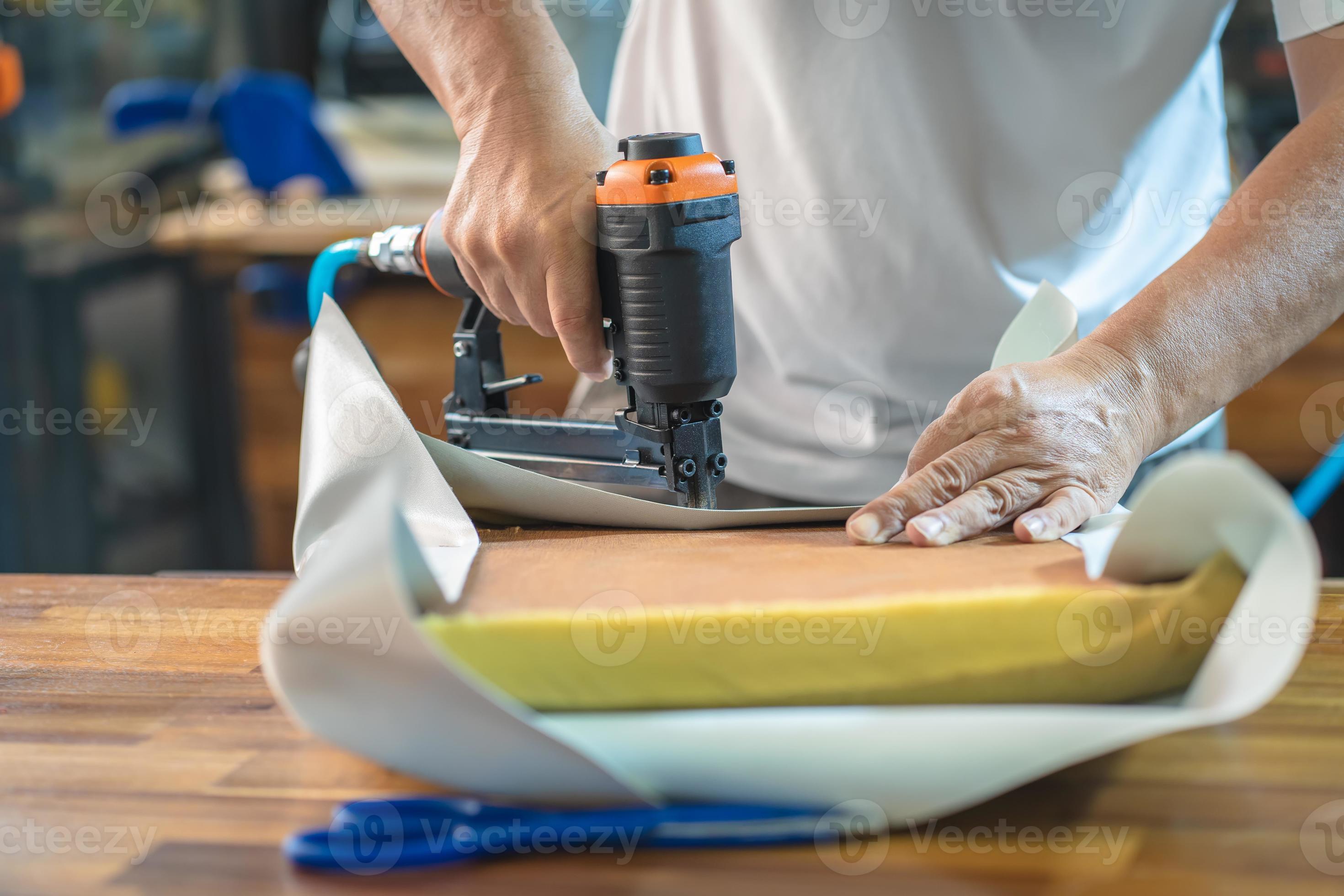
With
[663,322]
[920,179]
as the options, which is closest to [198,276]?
[920,179]

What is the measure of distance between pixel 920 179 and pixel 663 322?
421mm

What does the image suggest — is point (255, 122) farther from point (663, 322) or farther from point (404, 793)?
point (404, 793)

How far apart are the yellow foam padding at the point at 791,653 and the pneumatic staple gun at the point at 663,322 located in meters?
0.34

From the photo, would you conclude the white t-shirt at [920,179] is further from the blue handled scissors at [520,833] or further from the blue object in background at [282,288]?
the blue object in background at [282,288]

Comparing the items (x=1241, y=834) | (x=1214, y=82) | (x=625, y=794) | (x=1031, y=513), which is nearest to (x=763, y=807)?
(x=625, y=794)

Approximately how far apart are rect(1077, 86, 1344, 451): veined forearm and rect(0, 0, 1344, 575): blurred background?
1.70 m

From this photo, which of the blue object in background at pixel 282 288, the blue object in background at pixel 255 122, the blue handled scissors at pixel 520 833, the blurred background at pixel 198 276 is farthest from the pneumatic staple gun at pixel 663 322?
the blue object in background at pixel 255 122

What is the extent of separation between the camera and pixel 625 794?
0.57 meters

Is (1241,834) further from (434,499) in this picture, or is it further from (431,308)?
(431,308)

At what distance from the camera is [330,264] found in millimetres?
1187

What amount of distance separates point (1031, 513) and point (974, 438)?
11cm

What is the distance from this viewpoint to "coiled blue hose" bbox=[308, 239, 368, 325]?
1.15 metres

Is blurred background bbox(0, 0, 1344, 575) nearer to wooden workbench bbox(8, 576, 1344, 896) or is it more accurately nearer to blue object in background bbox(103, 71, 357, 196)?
blue object in background bbox(103, 71, 357, 196)

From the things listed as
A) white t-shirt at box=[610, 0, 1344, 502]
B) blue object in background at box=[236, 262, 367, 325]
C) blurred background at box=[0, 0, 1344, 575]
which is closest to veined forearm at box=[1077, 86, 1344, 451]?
white t-shirt at box=[610, 0, 1344, 502]
